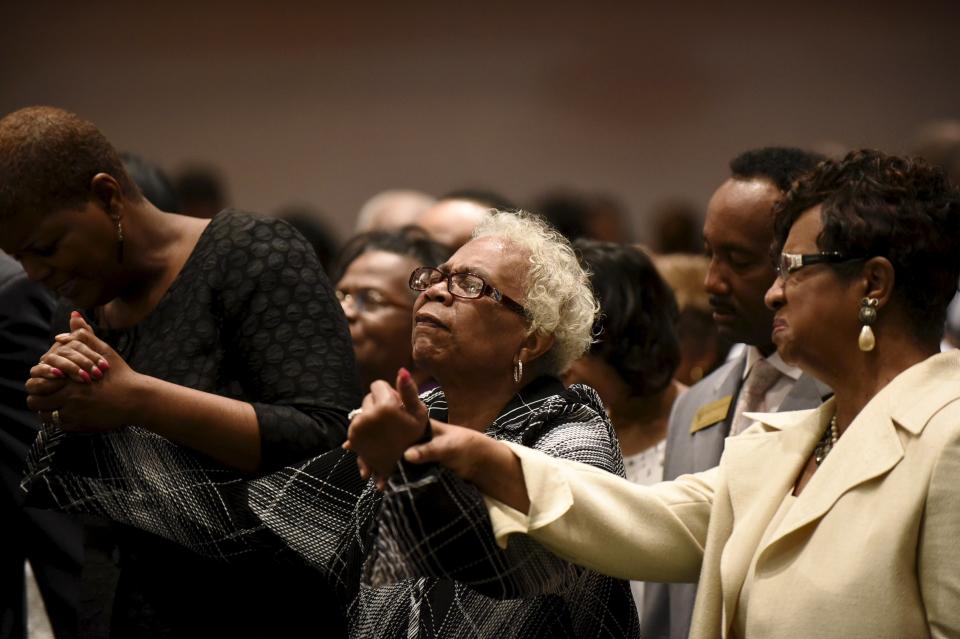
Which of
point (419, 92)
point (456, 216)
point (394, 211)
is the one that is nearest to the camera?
point (456, 216)

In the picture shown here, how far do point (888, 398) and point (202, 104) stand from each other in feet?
21.1

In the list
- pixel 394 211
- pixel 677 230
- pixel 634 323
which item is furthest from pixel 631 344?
pixel 677 230

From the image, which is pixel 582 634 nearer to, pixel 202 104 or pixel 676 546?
pixel 676 546

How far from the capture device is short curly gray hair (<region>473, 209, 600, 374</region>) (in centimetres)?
296

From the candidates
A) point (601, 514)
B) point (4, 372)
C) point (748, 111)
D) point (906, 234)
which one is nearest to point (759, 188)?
point (906, 234)

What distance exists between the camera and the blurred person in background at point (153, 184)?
4.28 metres

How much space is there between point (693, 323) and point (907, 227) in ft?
8.39

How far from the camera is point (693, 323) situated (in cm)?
493

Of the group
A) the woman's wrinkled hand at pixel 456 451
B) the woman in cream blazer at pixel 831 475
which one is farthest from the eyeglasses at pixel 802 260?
the woman's wrinkled hand at pixel 456 451

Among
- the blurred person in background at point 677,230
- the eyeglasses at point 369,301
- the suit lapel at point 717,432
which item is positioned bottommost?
the blurred person in background at point 677,230

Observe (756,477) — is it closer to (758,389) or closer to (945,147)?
(758,389)

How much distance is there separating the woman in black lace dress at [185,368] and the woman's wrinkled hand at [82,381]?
124mm

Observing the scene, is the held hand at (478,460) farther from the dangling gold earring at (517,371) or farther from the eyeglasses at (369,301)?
the eyeglasses at (369,301)

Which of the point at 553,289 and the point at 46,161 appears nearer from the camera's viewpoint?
the point at 46,161
